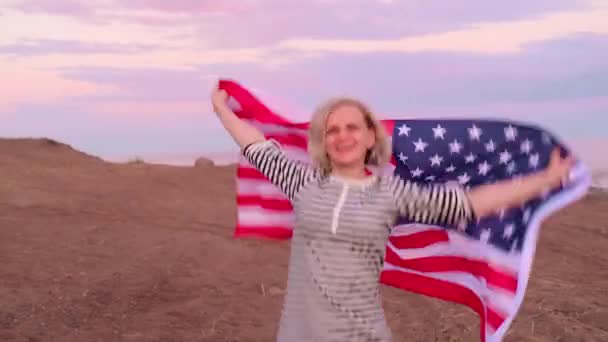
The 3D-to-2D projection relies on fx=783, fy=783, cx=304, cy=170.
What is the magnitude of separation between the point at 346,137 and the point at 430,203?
1.60 feet

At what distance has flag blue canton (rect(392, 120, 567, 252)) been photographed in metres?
4.64

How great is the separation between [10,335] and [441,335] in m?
4.01

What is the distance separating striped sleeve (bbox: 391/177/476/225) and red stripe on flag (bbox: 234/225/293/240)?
4.59 ft

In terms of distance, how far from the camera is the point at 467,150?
469cm

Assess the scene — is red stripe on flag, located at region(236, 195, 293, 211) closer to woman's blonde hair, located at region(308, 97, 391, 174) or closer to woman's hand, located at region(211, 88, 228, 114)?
woman's hand, located at region(211, 88, 228, 114)

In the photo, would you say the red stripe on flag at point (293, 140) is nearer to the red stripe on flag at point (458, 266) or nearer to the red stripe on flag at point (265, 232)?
the red stripe on flag at point (265, 232)

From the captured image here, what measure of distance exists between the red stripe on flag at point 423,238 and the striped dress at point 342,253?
1093 mm

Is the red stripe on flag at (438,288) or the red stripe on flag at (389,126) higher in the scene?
the red stripe on flag at (389,126)

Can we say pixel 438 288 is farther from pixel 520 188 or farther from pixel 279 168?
pixel 279 168

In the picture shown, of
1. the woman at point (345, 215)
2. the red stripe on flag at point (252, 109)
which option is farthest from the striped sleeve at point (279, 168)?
the red stripe on flag at point (252, 109)

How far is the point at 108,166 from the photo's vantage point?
1675 cm

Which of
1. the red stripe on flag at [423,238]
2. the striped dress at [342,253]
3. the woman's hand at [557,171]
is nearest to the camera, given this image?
the striped dress at [342,253]

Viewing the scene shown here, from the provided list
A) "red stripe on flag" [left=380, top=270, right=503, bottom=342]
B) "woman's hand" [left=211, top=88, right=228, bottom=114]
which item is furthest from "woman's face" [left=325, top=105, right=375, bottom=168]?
"red stripe on flag" [left=380, top=270, right=503, bottom=342]

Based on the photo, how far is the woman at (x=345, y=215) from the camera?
11.1ft
